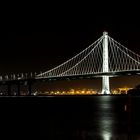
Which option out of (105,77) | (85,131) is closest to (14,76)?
(105,77)

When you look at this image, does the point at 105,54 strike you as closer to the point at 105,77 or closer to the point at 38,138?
the point at 105,77

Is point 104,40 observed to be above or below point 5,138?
above

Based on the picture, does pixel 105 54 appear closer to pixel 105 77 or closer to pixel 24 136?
pixel 105 77

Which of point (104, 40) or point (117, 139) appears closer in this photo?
point (117, 139)

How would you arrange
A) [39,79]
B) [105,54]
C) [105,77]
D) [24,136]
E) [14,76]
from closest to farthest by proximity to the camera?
[24,136] < [105,77] < [39,79] < [105,54] < [14,76]

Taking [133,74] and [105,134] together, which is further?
[133,74]

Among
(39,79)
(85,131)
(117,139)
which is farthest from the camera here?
(39,79)

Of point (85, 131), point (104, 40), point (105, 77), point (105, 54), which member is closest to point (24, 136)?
point (85, 131)

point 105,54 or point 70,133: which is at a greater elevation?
point 105,54

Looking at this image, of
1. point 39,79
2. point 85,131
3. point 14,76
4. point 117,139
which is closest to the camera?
point 117,139
